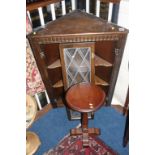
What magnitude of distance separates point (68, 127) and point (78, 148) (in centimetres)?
30

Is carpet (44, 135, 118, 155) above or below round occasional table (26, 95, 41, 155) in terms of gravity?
below

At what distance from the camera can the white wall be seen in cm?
187

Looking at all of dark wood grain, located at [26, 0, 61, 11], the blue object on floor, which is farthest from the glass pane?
the blue object on floor

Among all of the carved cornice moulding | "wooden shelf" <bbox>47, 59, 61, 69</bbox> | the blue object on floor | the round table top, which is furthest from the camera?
the blue object on floor

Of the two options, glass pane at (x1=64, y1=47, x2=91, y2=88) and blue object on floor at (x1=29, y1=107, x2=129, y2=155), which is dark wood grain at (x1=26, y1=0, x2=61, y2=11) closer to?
glass pane at (x1=64, y1=47, x2=91, y2=88)

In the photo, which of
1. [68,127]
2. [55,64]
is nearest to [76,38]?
[55,64]

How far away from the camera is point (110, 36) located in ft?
5.95

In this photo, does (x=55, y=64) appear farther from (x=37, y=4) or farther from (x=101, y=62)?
(x=37, y=4)

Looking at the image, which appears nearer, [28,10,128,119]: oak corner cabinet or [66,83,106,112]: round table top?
[66,83,106,112]: round table top

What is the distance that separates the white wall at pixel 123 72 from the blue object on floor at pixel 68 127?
0.16m

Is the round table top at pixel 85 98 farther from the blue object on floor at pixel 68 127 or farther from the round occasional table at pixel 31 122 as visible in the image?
the blue object on floor at pixel 68 127

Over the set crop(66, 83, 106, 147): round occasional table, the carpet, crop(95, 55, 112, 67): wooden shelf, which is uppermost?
crop(95, 55, 112, 67): wooden shelf

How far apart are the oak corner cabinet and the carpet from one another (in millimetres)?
515
